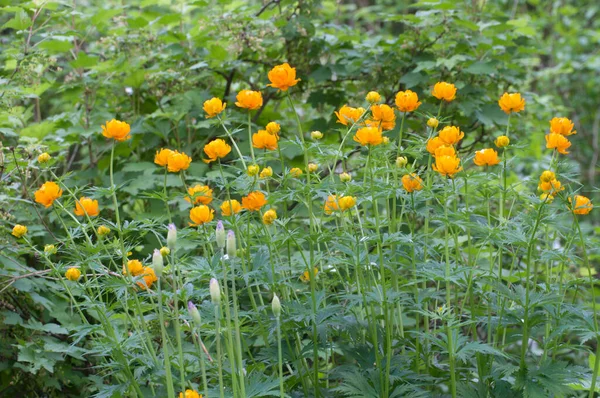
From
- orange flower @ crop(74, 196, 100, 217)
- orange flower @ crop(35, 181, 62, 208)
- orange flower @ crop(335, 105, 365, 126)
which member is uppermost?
orange flower @ crop(335, 105, 365, 126)

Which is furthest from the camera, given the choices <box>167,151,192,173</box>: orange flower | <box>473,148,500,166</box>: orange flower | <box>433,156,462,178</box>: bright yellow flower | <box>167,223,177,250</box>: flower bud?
<box>473,148,500,166</box>: orange flower

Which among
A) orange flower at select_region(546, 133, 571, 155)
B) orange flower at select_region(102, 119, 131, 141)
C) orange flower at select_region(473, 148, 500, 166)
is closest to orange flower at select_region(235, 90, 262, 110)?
orange flower at select_region(102, 119, 131, 141)

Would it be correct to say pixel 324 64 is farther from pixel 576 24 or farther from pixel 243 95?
pixel 576 24

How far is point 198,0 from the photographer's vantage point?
3021 millimetres

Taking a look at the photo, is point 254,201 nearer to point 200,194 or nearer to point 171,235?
point 200,194

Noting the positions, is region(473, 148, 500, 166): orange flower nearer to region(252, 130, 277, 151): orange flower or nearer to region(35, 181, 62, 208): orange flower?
region(252, 130, 277, 151): orange flower

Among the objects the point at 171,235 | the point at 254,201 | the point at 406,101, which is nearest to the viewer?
the point at 171,235

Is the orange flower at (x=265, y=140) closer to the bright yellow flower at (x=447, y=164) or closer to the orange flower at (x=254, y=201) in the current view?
the orange flower at (x=254, y=201)

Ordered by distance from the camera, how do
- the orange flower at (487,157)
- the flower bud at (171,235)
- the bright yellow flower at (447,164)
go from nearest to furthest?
the flower bud at (171,235), the bright yellow flower at (447,164), the orange flower at (487,157)

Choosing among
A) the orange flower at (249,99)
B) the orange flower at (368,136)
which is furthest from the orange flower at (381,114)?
the orange flower at (249,99)

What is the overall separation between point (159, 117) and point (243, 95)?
1337 millimetres

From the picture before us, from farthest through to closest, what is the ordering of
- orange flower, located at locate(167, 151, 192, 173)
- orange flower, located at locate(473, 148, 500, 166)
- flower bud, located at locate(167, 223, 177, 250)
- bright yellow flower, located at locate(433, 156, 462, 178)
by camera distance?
orange flower, located at locate(473, 148, 500, 166) < orange flower, located at locate(167, 151, 192, 173) < bright yellow flower, located at locate(433, 156, 462, 178) < flower bud, located at locate(167, 223, 177, 250)

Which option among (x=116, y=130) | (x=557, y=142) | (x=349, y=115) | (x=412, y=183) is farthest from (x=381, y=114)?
(x=116, y=130)

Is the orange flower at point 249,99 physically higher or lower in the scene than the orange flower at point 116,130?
higher
